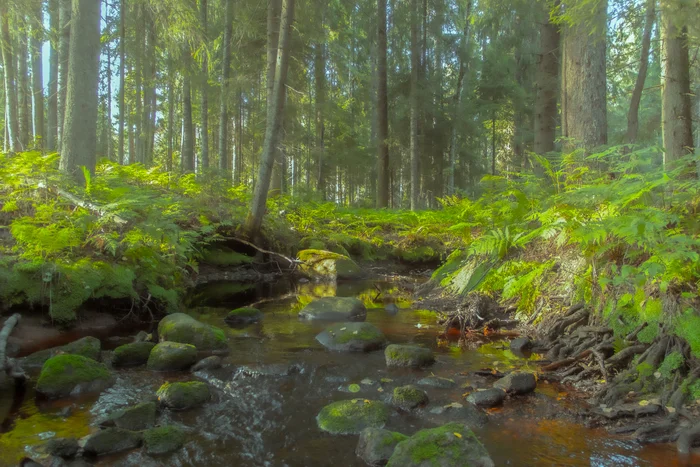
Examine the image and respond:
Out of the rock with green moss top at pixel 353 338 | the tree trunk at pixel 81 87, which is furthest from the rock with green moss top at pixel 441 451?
the tree trunk at pixel 81 87

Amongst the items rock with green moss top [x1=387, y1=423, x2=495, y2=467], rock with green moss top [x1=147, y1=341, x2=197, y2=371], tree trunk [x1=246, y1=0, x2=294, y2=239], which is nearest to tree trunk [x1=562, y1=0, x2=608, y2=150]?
rock with green moss top [x1=387, y1=423, x2=495, y2=467]

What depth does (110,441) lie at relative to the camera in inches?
141

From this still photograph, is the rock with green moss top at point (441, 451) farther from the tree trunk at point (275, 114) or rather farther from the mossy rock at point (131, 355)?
the tree trunk at point (275, 114)

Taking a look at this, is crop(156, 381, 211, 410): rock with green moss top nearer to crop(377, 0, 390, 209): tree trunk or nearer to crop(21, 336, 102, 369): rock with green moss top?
crop(21, 336, 102, 369): rock with green moss top

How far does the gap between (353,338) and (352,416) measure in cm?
232

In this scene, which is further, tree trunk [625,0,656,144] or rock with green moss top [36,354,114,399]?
tree trunk [625,0,656,144]

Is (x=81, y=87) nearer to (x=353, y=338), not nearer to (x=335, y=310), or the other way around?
(x=335, y=310)

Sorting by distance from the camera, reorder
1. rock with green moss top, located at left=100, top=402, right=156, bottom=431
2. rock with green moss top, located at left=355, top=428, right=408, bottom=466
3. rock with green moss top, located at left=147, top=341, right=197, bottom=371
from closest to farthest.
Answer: rock with green moss top, located at left=355, top=428, right=408, bottom=466 → rock with green moss top, located at left=100, top=402, right=156, bottom=431 → rock with green moss top, located at left=147, top=341, right=197, bottom=371

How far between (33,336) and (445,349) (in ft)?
18.1

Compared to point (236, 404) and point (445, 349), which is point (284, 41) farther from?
point (236, 404)

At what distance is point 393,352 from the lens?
572 cm

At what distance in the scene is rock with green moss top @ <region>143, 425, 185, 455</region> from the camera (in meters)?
3.59

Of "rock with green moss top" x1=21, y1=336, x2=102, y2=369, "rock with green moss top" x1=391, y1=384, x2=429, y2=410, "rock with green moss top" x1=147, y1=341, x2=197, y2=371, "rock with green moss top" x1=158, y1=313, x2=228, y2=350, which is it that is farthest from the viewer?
"rock with green moss top" x1=158, y1=313, x2=228, y2=350

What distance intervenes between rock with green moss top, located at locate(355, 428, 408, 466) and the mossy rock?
333 centimetres
